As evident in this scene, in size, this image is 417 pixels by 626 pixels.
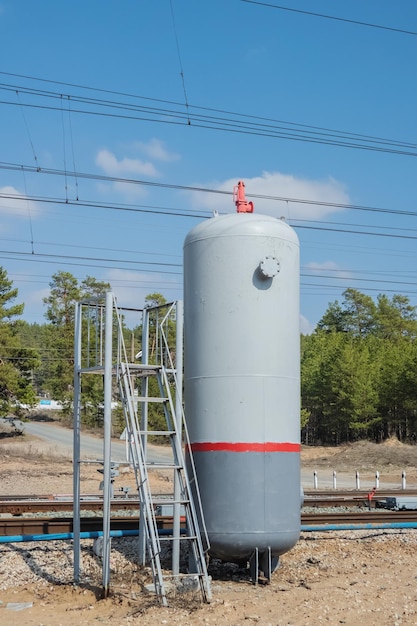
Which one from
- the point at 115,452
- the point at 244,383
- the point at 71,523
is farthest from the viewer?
the point at 115,452

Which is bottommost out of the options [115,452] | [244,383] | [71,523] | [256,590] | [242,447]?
[115,452]

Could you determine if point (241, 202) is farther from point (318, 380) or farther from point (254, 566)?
point (318, 380)

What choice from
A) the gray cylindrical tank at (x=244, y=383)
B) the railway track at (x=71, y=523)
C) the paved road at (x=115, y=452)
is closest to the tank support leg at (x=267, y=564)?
the gray cylindrical tank at (x=244, y=383)

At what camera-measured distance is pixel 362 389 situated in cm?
6562

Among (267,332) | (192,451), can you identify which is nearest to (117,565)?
(192,451)

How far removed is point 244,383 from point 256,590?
303 cm

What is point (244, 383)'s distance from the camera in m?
11.2

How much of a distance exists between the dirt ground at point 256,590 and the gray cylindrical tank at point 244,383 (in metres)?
0.83

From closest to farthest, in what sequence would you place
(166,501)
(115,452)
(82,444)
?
(166,501), (115,452), (82,444)

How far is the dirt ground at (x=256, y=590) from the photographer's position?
9375 millimetres

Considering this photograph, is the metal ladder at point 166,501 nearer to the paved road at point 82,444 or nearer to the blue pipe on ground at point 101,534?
the blue pipe on ground at point 101,534

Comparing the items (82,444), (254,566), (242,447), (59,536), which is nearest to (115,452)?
(82,444)

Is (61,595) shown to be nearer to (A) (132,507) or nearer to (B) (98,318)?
(B) (98,318)

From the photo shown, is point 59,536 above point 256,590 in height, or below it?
above
